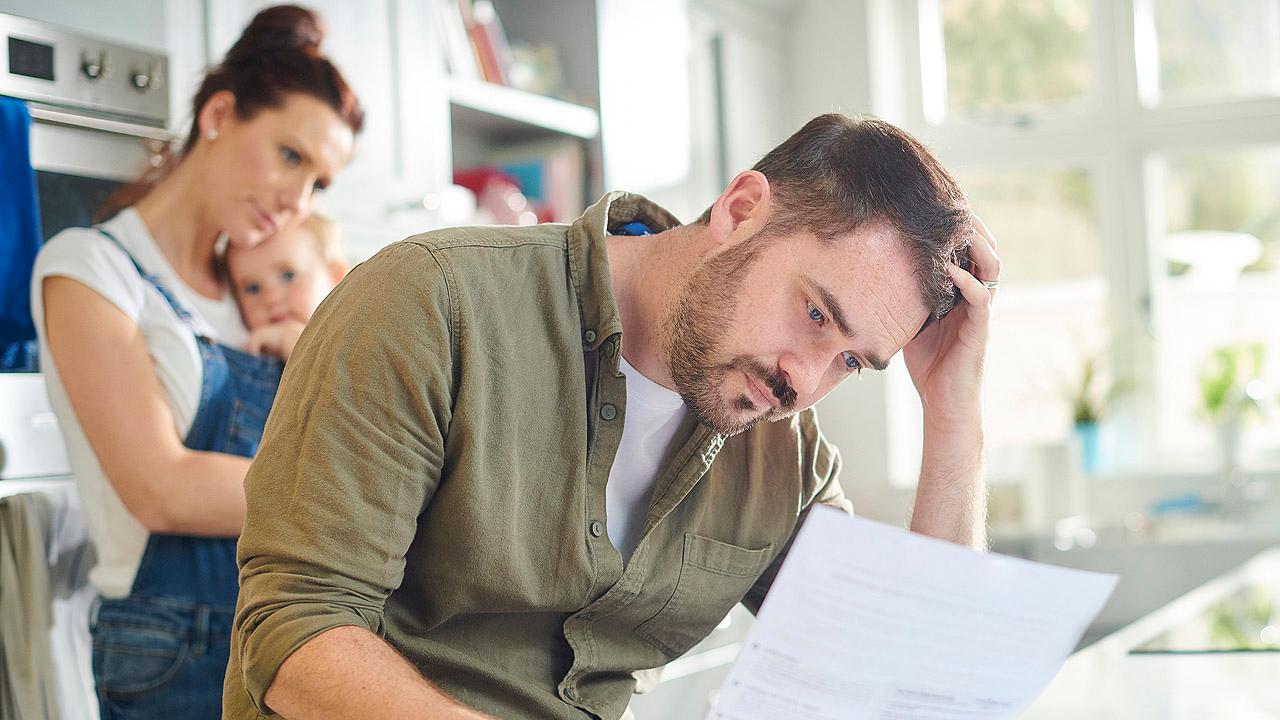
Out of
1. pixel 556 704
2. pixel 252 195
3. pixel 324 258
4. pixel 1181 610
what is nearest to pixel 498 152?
pixel 324 258

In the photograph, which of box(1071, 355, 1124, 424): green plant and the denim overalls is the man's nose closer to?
the denim overalls

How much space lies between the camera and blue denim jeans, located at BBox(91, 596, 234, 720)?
5.34 ft

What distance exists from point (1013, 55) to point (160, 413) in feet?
12.1

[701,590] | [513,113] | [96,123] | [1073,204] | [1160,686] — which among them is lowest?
[1160,686]

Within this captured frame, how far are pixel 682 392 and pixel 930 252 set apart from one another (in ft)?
0.94

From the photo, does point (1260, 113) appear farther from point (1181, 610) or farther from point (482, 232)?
point (482, 232)

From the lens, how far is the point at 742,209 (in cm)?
127

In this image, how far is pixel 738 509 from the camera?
134cm

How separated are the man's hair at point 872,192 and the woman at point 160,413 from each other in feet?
2.85

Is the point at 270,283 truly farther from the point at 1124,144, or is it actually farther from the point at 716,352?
the point at 1124,144

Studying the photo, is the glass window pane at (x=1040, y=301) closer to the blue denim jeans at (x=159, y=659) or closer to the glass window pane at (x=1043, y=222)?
the glass window pane at (x=1043, y=222)

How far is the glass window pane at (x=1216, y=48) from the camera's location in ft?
13.8

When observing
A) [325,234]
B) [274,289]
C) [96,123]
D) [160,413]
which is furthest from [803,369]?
[96,123]

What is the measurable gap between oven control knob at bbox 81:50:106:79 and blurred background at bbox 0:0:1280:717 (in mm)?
1615
